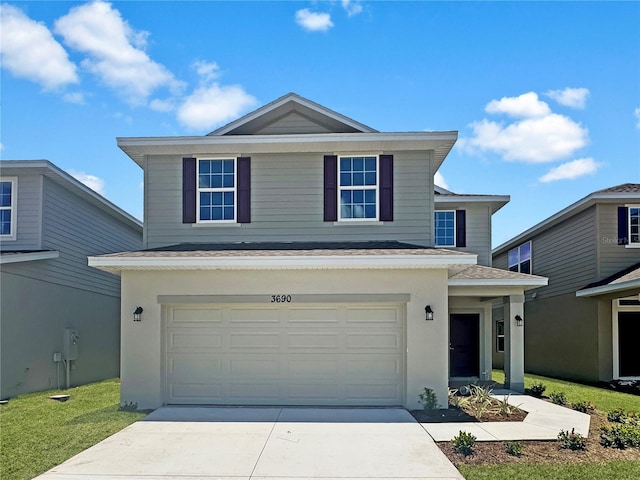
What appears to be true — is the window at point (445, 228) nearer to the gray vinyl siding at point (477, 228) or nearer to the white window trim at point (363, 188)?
the gray vinyl siding at point (477, 228)

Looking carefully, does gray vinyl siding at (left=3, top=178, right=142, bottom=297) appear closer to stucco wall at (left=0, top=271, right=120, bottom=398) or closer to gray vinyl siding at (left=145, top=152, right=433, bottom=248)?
stucco wall at (left=0, top=271, right=120, bottom=398)

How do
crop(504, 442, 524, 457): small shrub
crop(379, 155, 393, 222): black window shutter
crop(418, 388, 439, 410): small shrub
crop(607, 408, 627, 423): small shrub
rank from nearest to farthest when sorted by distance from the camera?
crop(504, 442, 524, 457): small shrub → crop(607, 408, 627, 423): small shrub → crop(418, 388, 439, 410): small shrub → crop(379, 155, 393, 222): black window shutter

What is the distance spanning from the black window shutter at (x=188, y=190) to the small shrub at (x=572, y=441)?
8.34 metres

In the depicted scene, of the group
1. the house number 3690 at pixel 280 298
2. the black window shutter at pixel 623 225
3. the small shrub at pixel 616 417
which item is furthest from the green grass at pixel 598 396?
the house number 3690 at pixel 280 298

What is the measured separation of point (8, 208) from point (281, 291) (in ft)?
26.8

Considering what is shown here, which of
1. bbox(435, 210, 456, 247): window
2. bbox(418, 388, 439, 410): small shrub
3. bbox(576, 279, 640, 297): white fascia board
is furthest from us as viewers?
bbox(435, 210, 456, 247): window

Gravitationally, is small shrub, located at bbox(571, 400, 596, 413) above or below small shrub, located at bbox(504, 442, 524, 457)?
below

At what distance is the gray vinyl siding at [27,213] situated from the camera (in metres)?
14.2

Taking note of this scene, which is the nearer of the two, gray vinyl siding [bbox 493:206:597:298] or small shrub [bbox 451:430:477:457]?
small shrub [bbox 451:430:477:457]

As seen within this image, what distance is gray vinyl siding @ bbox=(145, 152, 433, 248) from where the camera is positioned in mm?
12305

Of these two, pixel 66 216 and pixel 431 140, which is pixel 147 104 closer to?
pixel 66 216

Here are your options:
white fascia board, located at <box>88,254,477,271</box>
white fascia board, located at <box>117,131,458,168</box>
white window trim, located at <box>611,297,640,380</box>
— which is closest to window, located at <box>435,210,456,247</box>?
white window trim, located at <box>611,297,640,380</box>

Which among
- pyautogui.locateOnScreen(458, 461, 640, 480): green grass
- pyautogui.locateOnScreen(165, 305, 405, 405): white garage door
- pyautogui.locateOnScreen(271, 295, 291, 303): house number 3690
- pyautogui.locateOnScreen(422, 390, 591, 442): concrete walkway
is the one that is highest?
pyautogui.locateOnScreen(271, 295, 291, 303): house number 3690

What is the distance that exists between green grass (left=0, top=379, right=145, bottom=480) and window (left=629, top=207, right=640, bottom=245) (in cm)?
1427
